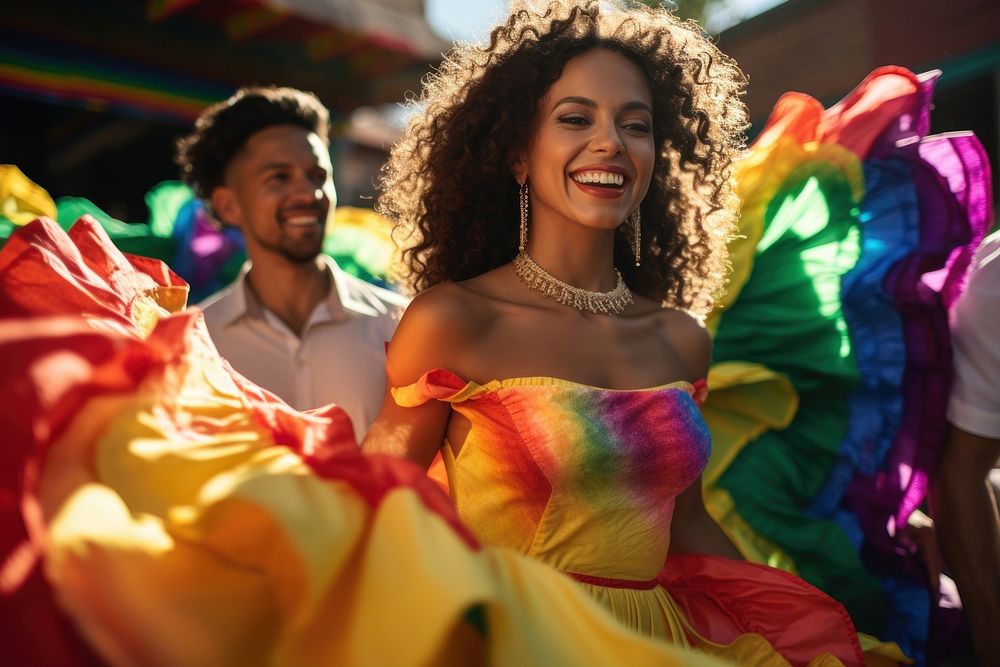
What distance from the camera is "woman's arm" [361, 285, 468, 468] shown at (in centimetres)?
163

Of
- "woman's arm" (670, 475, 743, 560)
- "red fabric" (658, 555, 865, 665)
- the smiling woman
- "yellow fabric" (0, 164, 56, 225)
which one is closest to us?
the smiling woman

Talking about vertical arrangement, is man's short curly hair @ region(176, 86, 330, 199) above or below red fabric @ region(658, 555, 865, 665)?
above

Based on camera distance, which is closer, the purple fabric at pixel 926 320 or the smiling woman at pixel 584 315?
the smiling woman at pixel 584 315

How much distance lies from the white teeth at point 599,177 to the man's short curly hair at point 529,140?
17cm

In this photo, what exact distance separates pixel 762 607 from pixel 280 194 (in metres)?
2.06

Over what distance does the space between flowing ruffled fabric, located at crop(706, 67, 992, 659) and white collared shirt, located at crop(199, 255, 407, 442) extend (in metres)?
1.06

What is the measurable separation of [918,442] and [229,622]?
1820 millimetres

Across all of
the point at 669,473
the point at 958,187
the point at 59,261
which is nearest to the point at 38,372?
the point at 59,261

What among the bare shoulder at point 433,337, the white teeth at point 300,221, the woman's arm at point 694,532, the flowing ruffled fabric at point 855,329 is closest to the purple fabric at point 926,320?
the flowing ruffled fabric at point 855,329

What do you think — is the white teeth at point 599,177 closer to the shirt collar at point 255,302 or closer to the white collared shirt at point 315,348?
the white collared shirt at point 315,348

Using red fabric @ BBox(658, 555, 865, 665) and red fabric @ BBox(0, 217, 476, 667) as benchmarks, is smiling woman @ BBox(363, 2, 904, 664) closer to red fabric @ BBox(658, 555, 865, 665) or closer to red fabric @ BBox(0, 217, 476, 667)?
red fabric @ BBox(658, 555, 865, 665)

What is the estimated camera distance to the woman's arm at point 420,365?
163 centimetres

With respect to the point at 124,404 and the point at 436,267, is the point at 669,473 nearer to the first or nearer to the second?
the point at 436,267

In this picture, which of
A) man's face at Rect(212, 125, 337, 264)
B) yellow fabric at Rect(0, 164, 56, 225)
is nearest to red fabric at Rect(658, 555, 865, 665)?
man's face at Rect(212, 125, 337, 264)
